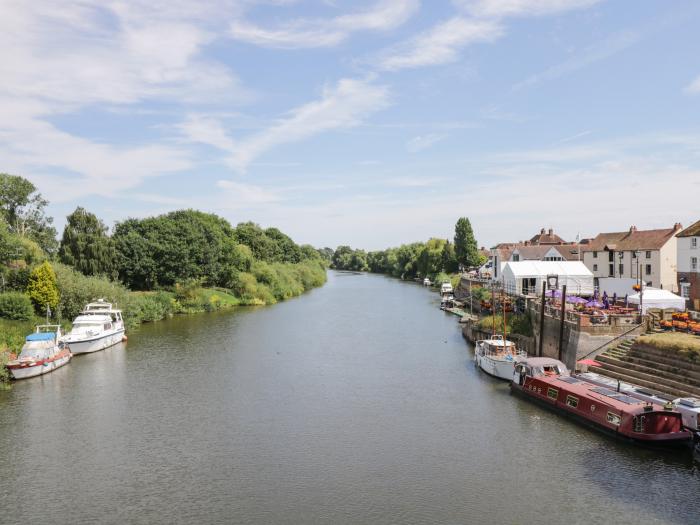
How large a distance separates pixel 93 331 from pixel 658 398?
4686 centimetres

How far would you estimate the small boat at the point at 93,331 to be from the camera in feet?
167

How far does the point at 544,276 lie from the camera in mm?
63250

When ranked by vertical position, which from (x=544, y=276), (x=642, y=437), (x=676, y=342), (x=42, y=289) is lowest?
(x=642, y=437)

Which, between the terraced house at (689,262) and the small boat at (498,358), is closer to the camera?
the small boat at (498,358)

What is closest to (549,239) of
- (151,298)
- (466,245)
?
(466,245)

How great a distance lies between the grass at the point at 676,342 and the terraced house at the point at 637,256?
2788cm

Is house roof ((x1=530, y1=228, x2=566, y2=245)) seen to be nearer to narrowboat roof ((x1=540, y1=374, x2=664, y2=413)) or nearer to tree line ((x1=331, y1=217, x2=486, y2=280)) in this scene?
tree line ((x1=331, y1=217, x2=486, y2=280))

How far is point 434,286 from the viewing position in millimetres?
143875

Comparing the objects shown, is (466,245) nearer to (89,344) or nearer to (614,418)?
(89,344)

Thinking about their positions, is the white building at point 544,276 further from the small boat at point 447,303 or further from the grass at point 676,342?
the grass at point 676,342

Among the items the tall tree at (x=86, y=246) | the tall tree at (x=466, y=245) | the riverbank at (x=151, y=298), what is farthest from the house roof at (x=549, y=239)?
the tall tree at (x=86, y=246)

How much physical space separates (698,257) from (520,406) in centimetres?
3082

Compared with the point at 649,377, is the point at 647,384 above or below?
below

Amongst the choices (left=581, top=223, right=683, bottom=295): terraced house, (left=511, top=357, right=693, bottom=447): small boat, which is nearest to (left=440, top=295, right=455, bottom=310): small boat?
(left=581, top=223, right=683, bottom=295): terraced house
